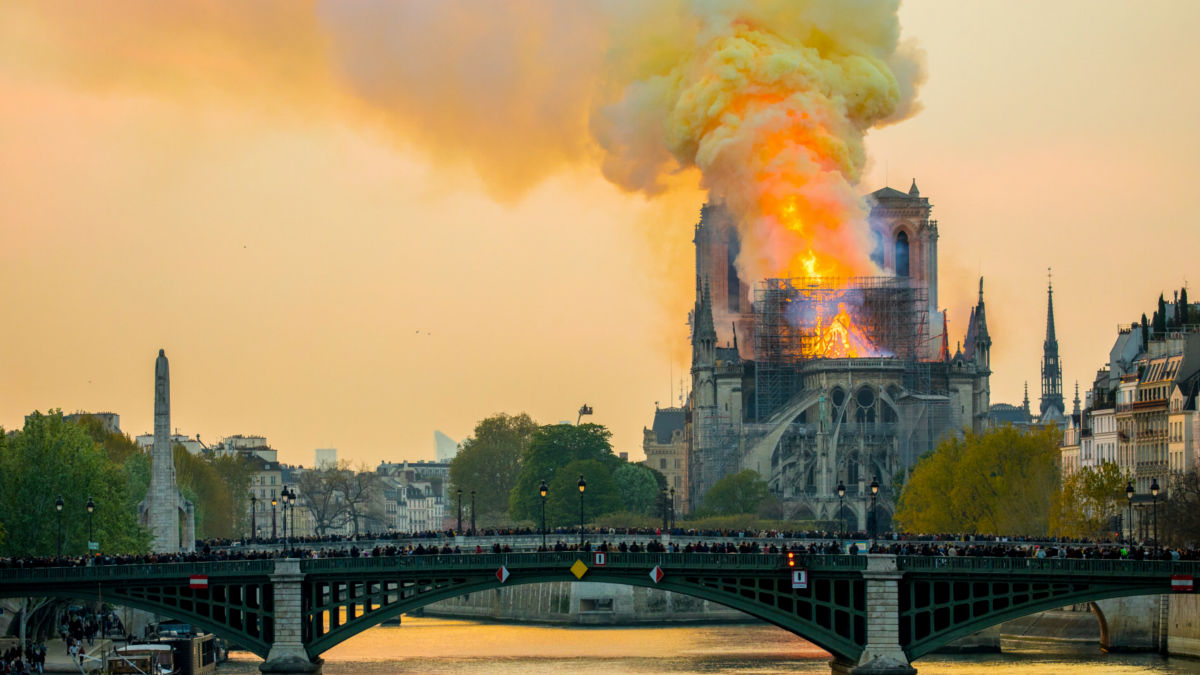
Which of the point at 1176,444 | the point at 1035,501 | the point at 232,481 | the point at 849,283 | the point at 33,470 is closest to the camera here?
the point at 33,470

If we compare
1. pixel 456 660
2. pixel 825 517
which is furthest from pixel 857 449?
pixel 456 660

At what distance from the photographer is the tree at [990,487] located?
123 metres

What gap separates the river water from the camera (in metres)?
89.4

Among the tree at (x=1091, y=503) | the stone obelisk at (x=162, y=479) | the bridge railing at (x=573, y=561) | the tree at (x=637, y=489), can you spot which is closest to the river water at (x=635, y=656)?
the stone obelisk at (x=162, y=479)

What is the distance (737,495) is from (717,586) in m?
81.3

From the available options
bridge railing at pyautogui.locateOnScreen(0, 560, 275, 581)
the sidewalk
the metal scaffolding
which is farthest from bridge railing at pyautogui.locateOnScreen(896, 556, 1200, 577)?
the metal scaffolding

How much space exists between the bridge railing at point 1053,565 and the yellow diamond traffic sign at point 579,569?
30.9 ft

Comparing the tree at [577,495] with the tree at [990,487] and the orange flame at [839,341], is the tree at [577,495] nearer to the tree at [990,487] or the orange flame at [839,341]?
the orange flame at [839,341]

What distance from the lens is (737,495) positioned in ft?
526

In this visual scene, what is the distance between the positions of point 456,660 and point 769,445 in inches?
2816

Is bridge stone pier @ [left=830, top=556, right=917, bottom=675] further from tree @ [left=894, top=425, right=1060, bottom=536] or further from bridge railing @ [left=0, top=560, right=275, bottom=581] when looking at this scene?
tree @ [left=894, top=425, right=1060, bottom=536]

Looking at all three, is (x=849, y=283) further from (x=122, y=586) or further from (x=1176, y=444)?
(x=122, y=586)

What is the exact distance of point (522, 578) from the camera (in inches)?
3108

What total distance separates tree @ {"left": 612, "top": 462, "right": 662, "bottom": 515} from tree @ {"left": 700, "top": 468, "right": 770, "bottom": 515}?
18.2 metres
